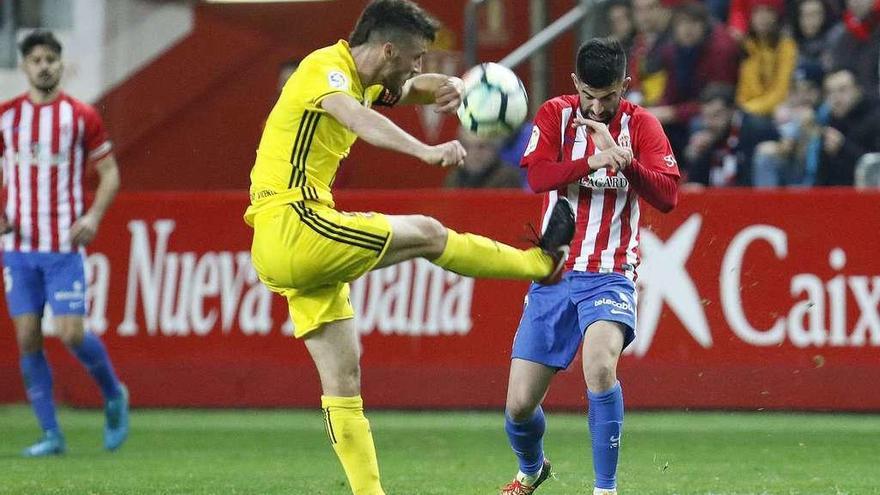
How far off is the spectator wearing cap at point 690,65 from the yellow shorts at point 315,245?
6.98 meters

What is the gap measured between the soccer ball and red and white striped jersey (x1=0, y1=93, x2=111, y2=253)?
12.4 feet

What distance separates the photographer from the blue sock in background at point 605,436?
670 centimetres

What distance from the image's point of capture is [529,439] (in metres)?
7.17

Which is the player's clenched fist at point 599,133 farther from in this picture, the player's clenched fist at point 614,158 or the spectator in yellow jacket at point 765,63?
the spectator in yellow jacket at point 765,63

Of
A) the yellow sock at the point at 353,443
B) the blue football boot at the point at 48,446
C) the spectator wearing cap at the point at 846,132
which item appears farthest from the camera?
the spectator wearing cap at the point at 846,132

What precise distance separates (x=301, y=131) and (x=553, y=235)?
3.61ft

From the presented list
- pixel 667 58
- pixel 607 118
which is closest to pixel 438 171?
pixel 667 58

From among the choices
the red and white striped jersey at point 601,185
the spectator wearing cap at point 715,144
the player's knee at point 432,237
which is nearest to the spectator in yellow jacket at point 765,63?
the spectator wearing cap at point 715,144

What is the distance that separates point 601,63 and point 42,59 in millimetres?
4236

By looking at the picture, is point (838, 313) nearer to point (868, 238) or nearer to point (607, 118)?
point (868, 238)

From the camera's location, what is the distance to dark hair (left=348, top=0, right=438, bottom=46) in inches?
246

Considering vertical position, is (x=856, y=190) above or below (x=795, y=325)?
above

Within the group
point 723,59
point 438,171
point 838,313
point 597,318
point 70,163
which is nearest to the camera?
point 597,318

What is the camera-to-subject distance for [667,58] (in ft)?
43.1
